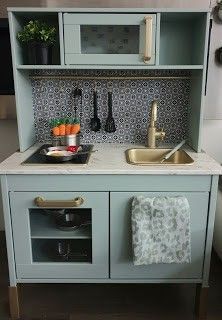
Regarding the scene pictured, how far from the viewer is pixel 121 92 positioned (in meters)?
1.98

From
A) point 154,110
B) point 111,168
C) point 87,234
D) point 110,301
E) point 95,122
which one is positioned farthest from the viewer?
point 95,122

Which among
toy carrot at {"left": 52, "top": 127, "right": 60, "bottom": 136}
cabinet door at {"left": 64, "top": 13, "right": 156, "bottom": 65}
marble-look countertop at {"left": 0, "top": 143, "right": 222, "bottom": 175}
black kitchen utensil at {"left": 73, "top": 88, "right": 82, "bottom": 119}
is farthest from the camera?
black kitchen utensil at {"left": 73, "top": 88, "right": 82, "bottom": 119}

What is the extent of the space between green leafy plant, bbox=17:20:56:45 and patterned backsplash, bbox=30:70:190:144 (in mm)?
303

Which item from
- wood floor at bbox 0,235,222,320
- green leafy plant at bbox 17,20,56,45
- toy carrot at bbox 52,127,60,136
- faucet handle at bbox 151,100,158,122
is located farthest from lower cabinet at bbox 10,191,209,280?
green leafy plant at bbox 17,20,56,45

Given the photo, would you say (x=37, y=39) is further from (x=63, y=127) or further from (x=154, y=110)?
(x=154, y=110)

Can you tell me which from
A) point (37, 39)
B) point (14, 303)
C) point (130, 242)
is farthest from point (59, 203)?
point (37, 39)

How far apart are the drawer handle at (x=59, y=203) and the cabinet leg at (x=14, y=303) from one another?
0.52 m

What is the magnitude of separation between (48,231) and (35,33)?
1.08 metres

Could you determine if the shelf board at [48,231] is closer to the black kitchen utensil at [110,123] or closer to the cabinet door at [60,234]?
the cabinet door at [60,234]

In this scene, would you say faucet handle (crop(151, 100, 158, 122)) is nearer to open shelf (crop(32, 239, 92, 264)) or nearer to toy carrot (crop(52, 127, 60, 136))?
toy carrot (crop(52, 127, 60, 136))

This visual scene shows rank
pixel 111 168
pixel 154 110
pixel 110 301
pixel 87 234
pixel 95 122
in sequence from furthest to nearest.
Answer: pixel 95 122 → pixel 154 110 → pixel 110 301 → pixel 87 234 → pixel 111 168

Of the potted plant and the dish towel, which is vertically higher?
the potted plant

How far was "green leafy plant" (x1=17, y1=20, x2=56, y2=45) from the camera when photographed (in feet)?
5.32

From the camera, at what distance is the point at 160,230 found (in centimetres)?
150
